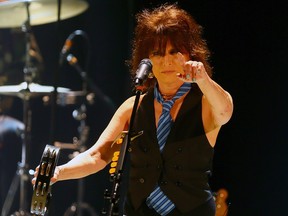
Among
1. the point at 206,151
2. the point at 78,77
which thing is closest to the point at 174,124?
the point at 206,151

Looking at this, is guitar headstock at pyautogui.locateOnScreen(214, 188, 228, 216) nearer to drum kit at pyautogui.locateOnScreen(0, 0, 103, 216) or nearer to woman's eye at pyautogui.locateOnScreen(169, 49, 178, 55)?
woman's eye at pyautogui.locateOnScreen(169, 49, 178, 55)

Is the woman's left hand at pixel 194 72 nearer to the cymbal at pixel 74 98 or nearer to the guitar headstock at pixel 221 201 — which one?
the guitar headstock at pixel 221 201

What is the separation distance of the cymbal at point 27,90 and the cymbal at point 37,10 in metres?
0.44

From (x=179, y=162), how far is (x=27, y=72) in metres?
2.15

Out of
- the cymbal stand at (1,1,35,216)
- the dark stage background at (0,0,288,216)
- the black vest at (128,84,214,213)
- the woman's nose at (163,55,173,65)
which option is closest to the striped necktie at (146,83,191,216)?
the black vest at (128,84,214,213)

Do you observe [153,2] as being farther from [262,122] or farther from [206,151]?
[206,151]

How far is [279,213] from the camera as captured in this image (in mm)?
3160

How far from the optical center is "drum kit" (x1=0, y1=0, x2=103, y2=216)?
3.89 meters

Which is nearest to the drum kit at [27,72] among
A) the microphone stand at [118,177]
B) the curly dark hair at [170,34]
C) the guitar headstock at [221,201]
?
the guitar headstock at [221,201]

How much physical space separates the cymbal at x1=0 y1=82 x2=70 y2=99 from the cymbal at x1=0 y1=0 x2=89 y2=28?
44cm

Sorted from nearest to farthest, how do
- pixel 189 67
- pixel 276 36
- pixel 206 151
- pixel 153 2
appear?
pixel 189 67 → pixel 206 151 → pixel 276 36 → pixel 153 2

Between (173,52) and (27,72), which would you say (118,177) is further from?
(27,72)

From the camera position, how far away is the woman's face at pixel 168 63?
221 centimetres

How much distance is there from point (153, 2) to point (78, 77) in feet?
2.82
